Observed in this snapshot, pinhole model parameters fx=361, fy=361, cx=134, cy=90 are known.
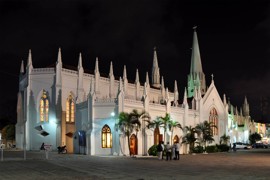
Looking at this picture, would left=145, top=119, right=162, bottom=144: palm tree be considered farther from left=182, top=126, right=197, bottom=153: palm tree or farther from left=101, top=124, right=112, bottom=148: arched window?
left=182, top=126, right=197, bottom=153: palm tree

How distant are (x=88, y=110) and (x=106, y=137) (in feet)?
11.4

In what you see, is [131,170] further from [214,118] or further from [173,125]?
[214,118]

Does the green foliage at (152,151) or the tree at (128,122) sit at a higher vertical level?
the tree at (128,122)

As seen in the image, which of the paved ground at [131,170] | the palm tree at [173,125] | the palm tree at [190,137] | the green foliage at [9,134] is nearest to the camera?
the paved ground at [131,170]

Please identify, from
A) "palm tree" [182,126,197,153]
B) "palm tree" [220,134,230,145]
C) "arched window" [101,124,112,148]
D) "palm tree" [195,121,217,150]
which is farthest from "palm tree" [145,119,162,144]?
"palm tree" [220,134,230,145]

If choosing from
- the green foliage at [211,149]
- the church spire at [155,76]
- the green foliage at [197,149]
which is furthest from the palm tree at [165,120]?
the church spire at [155,76]

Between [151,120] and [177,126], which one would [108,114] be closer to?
[151,120]

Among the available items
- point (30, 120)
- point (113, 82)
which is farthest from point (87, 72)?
point (30, 120)

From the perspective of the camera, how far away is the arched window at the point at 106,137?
1499 inches

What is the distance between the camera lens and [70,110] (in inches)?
1978

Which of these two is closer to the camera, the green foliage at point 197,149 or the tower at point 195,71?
the green foliage at point 197,149

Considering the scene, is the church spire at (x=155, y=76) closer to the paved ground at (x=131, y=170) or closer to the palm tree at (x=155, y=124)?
the palm tree at (x=155, y=124)

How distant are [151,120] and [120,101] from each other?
5.89 meters

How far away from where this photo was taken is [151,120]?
138 feet
